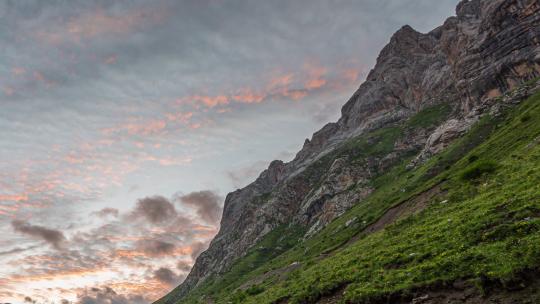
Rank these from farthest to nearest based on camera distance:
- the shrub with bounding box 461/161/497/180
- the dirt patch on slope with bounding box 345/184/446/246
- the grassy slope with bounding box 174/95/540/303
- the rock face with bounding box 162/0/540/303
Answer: the rock face with bounding box 162/0/540/303, the dirt patch on slope with bounding box 345/184/446/246, the shrub with bounding box 461/161/497/180, the grassy slope with bounding box 174/95/540/303

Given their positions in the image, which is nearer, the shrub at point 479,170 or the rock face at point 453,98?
the shrub at point 479,170

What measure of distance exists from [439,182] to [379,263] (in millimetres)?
31975

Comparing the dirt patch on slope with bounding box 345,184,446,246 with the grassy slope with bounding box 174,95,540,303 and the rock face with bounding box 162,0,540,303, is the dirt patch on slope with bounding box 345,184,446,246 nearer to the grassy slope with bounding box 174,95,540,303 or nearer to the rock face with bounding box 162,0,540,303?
the grassy slope with bounding box 174,95,540,303

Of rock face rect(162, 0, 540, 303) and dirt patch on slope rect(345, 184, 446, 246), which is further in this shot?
rock face rect(162, 0, 540, 303)

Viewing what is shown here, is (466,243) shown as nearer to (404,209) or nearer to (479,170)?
(479,170)

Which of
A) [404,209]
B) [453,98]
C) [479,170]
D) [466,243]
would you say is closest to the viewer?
[466,243]

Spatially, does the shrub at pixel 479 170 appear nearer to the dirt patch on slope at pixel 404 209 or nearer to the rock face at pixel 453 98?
the dirt patch on slope at pixel 404 209

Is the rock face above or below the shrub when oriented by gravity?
above

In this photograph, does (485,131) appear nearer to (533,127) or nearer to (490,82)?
(533,127)

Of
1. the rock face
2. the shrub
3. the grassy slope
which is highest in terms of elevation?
the rock face

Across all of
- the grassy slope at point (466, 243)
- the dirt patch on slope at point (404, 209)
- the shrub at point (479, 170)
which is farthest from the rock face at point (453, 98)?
the grassy slope at point (466, 243)

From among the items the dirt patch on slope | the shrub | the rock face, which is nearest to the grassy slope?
the shrub

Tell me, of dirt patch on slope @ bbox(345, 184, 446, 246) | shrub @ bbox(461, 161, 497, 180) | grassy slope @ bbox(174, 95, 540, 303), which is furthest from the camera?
Result: dirt patch on slope @ bbox(345, 184, 446, 246)

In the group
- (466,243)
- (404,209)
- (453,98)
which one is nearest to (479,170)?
(404,209)
